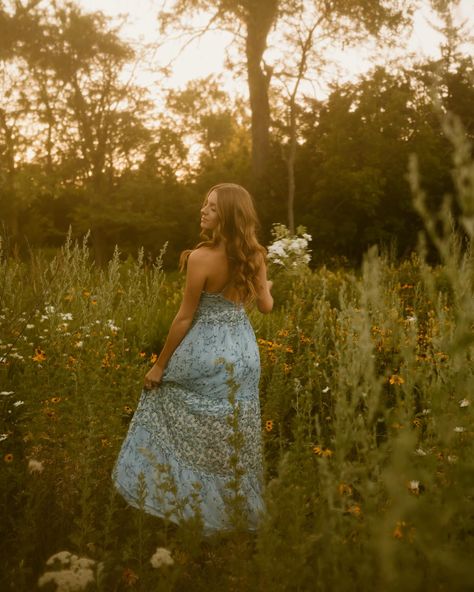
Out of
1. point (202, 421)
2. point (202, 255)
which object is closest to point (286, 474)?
point (202, 421)

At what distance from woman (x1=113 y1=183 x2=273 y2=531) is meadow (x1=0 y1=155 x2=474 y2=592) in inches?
7.5

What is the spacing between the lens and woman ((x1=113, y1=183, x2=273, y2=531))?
3.18 m

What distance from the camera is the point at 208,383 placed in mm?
3230

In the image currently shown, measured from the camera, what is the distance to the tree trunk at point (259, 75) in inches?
630

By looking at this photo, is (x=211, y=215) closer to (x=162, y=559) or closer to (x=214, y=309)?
(x=214, y=309)

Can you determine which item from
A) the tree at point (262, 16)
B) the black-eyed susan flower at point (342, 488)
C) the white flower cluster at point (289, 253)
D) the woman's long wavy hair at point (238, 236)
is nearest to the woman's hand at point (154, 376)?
the woman's long wavy hair at point (238, 236)

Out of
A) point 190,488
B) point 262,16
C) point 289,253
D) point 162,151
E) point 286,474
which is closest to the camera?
point 286,474

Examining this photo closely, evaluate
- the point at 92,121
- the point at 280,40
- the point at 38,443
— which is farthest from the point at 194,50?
the point at 38,443

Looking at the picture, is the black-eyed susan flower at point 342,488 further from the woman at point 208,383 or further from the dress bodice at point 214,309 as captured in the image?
the dress bodice at point 214,309

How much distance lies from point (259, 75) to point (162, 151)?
8.24 m

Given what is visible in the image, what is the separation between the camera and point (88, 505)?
2.51 m

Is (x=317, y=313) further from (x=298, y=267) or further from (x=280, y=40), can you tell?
(x=280, y=40)

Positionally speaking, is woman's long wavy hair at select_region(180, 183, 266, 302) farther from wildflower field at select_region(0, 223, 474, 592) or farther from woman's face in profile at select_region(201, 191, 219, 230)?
wildflower field at select_region(0, 223, 474, 592)

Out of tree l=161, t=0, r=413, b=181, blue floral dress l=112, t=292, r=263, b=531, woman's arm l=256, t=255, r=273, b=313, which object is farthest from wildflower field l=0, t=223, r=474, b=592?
tree l=161, t=0, r=413, b=181
